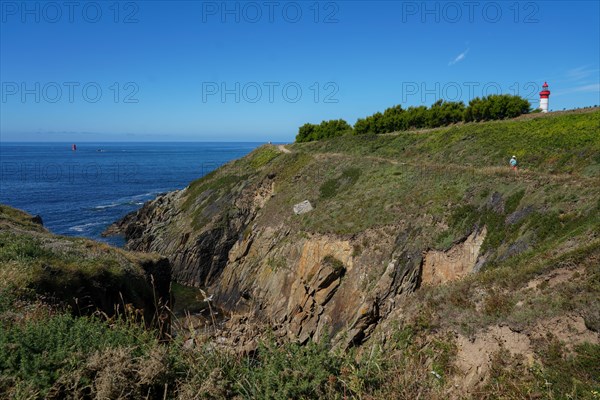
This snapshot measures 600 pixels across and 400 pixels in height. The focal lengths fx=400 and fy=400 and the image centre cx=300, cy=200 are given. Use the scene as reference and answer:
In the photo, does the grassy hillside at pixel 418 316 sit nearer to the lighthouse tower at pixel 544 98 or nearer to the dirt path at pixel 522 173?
the dirt path at pixel 522 173

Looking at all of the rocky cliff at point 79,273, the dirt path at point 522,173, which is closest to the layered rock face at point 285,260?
the rocky cliff at point 79,273

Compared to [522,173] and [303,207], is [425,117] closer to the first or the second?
[303,207]

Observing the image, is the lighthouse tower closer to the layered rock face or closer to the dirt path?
the dirt path

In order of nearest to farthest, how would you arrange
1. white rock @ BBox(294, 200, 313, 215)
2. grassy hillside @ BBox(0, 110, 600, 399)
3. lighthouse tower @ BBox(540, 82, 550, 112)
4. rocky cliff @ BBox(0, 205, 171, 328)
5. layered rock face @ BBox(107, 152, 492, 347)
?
grassy hillside @ BBox(0, 110, 600, 399) < rocky cliff @ BBox(0, 205, 171, 328) < layered rock face @ BBox(107, 152, 492, 347) < white rock @ BBox(294, 200, 313, 215) < lighthouse tower @ BBox(540, 82, 550, 112)

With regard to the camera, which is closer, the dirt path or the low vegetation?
the dirt path

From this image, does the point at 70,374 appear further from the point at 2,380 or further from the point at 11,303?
the point at 11,303

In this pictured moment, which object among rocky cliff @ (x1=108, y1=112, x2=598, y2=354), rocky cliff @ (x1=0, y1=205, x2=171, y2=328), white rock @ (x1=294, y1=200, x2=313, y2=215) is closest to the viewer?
rocky cliff @ (x1=0, y1=205, x2=171, y2=328)

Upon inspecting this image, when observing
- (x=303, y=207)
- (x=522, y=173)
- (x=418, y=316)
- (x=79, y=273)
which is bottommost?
(x=418, y=316)

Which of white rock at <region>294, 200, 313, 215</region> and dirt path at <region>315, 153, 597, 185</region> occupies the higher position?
dirt path at <region>315, 153, 597, 185</region>

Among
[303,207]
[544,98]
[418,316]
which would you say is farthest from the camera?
[544,98]

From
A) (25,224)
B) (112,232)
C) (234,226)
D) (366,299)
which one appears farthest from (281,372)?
(112,232)

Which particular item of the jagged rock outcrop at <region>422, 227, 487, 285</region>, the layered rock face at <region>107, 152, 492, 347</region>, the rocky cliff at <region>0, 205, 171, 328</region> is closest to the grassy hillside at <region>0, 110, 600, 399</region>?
the rocky cliff at <region>0, 205, 171, 328</region>

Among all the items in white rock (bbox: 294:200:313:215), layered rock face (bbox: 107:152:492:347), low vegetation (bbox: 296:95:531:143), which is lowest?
layered rock face (bbox: 107:152:492:347)

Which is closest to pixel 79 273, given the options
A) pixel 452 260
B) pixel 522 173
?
pixel 452 260
